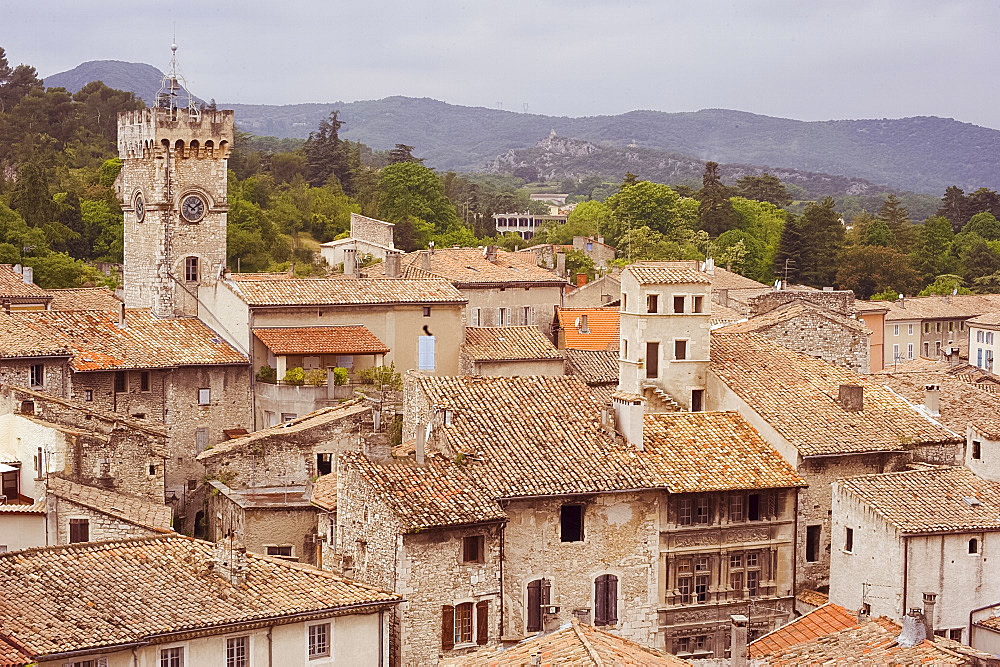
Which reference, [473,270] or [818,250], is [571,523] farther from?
[818,250]

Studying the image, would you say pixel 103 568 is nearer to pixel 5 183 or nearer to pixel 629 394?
pixel 629 394

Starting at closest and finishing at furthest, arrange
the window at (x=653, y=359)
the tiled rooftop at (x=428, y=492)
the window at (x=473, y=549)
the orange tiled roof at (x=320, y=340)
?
the tiled rooftop at (x=428, y=492) → the window at (x=473, y=549) → the window at (x=653, y=359) → the orange tiled roof at (x=320, y=340)

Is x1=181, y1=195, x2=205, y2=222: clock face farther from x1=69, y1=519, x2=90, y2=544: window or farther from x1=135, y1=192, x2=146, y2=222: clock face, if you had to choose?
x1=69, y1=519, x2=90, y2=544: window

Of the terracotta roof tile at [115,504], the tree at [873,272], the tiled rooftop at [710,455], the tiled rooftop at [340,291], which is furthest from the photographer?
the tree at [873,272]

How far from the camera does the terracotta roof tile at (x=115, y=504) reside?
35.7m

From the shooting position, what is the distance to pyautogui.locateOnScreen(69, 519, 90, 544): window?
35.4m

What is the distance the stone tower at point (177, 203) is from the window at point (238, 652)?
33.7m

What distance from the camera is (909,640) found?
96.0 feet

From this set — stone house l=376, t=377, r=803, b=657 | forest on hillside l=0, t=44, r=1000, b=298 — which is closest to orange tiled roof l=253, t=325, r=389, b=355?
stone house l=376, t=377, r=803, b=657

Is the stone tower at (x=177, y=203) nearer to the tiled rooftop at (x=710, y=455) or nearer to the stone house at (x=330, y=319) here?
the stone house at (x=330, y=319)

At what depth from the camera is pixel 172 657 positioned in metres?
29.6

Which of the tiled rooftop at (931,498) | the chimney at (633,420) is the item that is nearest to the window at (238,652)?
the chimney at (633,420)

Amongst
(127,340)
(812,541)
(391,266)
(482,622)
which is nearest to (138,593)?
(482,622)

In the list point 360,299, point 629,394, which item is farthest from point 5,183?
point 629,394
